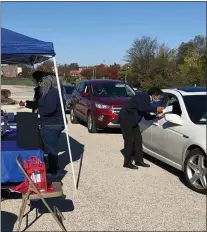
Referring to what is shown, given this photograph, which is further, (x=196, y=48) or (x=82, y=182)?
(x=196, y=48)

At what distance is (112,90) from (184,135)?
655 centimetres

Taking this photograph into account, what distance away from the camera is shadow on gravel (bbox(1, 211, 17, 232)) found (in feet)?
14.4

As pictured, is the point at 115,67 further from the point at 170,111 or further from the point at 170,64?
the point at 170,111

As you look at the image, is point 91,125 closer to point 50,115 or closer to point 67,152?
point 67,152

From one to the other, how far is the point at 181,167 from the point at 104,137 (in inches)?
200

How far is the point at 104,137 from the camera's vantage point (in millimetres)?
11125

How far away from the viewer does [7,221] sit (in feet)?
15.2

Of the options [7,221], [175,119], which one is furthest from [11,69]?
[7,221]

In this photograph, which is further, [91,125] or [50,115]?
[91,125]

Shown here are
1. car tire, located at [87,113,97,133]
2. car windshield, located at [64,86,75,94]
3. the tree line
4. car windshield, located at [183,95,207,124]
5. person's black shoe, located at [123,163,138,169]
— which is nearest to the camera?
car windshield, located at [183,95,207,124]

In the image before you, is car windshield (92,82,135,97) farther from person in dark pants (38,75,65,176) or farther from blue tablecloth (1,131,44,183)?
blue tablecloth (1,131,44,183)

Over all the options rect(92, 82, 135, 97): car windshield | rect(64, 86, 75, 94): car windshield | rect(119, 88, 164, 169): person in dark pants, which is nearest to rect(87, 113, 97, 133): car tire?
rect(92, 82, 135, 97): car windshield

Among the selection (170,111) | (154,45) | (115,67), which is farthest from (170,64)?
(170,111)

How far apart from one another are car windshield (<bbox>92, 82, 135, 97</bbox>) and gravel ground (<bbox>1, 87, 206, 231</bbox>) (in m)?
4.65
